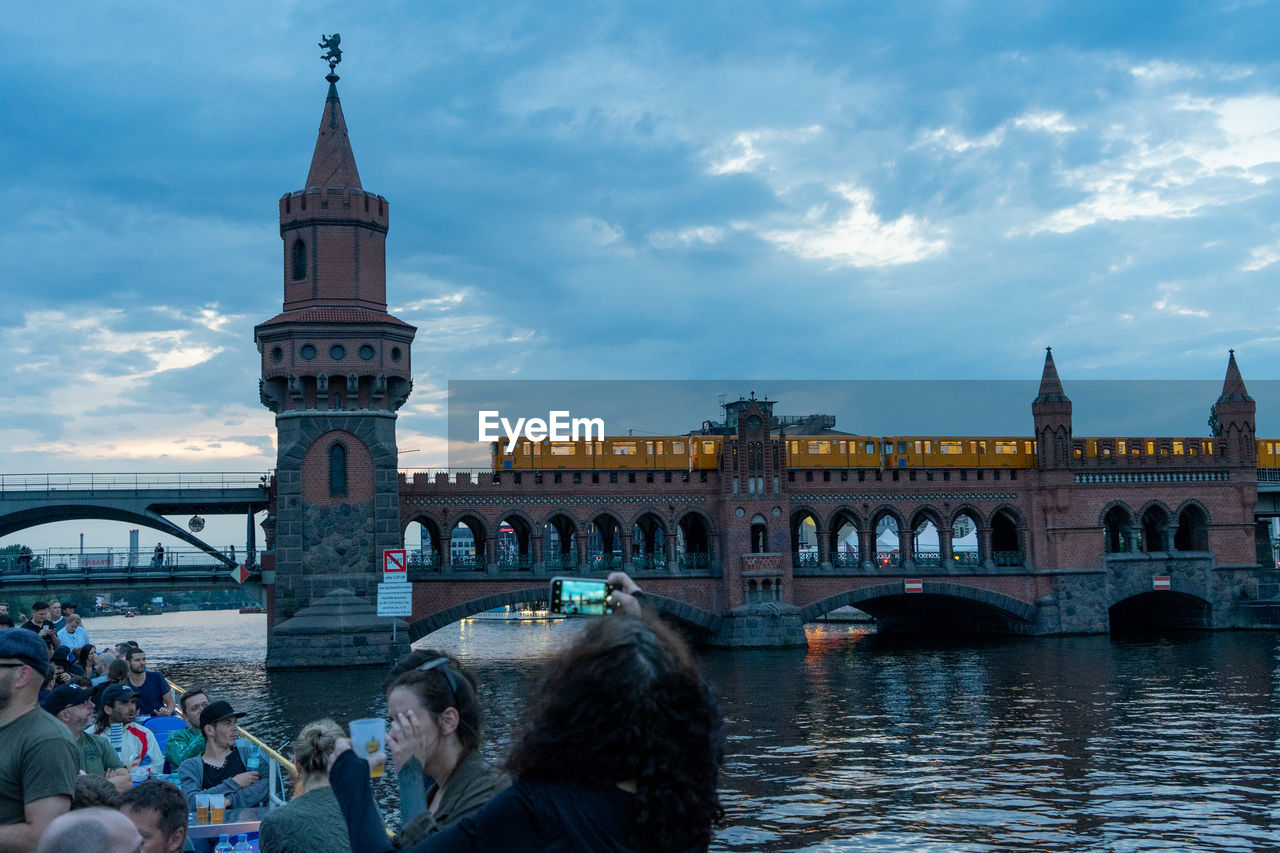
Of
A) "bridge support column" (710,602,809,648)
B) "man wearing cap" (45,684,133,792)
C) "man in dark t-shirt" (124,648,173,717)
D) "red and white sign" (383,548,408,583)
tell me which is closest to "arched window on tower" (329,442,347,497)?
"red and white sign" (383,548,408,583)

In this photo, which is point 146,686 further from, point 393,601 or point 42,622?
point 393,601

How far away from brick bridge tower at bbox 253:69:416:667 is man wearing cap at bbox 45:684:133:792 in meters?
29.8

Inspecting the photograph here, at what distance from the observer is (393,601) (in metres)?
36.6

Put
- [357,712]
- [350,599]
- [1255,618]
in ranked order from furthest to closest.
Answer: [1255,618] → [350,599] → [357,712]

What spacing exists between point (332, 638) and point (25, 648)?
33152 mm

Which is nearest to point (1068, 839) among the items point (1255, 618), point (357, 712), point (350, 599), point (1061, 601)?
point (357, 712)

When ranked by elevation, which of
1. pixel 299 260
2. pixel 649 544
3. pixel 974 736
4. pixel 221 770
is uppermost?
pixel 299 260

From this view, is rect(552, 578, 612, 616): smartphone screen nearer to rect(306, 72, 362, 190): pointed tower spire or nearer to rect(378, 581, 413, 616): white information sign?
rect(378, 581, 413, 616): white information sign

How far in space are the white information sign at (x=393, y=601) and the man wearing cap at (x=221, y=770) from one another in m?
27.4

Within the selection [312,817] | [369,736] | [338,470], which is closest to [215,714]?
[312,817]

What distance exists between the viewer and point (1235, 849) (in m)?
15.1

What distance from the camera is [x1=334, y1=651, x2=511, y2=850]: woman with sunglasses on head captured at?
13.4 feet

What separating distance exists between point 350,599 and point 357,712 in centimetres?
1186

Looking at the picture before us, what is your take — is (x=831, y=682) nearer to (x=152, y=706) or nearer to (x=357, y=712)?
(x=357, y=712)
